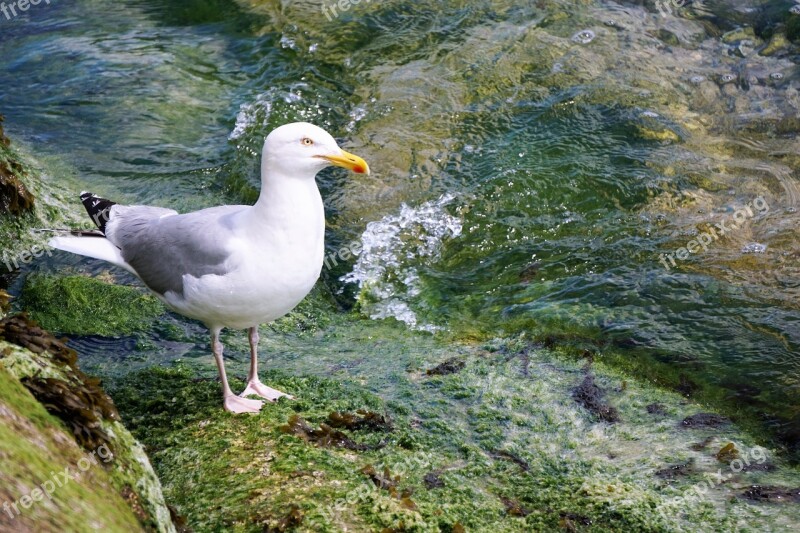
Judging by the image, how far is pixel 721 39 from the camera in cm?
956

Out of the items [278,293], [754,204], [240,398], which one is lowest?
[754,204]

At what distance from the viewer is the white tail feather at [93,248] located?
5.24 meters

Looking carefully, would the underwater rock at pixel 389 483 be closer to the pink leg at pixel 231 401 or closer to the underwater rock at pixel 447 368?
the pink leg at pixel 231 401

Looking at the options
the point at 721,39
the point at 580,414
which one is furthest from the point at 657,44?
the point at 580,414

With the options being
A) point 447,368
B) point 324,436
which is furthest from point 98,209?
point 447,368

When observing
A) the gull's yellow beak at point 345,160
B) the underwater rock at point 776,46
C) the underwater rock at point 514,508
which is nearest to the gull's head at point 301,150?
the gull's yellow beak at point 345,160

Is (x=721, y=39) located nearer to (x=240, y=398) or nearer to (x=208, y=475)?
(x=240, y=398)

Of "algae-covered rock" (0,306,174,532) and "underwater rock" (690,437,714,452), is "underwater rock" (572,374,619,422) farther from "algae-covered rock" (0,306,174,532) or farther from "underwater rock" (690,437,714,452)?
"algae-covered rock" (0,306,174,532)

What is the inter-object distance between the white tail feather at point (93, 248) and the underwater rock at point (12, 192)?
1.16 meters

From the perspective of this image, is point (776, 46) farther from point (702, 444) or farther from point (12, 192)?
point (12, 192)

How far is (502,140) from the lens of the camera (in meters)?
8.38

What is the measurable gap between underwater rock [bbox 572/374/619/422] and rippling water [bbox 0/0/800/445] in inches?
20.2

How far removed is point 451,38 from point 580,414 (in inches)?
235

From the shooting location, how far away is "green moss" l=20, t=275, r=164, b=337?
5781 millimetres
